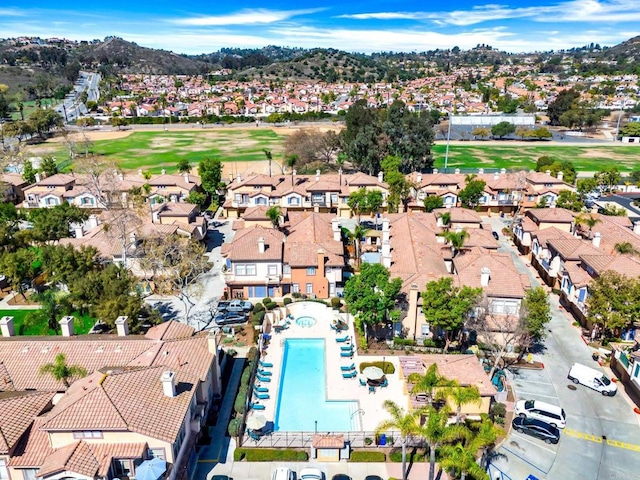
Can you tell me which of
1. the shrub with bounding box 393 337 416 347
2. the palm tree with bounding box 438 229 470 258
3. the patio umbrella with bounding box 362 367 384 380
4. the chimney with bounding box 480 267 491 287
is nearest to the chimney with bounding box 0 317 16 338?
the patio umbrella with bounding box 362 367 384 380

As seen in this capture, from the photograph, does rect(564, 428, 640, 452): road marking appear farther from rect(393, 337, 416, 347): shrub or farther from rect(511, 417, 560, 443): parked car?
rect(393, 337, 416, 347): shrub

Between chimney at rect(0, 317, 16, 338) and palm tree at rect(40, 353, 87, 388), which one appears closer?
palm tree at rect(40, 353, 87, 388)

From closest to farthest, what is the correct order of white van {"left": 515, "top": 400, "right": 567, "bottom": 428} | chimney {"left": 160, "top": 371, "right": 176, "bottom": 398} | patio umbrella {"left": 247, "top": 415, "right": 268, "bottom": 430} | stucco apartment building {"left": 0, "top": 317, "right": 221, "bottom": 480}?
1. stucco apartment building {"left": 0, "top": 317, "right": 221, "bottom": 480}
2. chimney {"left": 160, "top": 371, "right": 176, "bottom": 398}
3. patio umbrella {"left": 247, "top": 415, "right": 268, "bottom": 430}
4. white van {"left": 515, "top": 400, "right": 567, "bottom": 428}

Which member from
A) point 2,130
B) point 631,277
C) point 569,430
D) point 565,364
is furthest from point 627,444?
point 2,130

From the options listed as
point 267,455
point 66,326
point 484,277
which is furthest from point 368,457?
point 66,326

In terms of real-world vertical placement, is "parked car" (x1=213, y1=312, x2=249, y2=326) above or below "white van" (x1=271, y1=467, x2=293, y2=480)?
above

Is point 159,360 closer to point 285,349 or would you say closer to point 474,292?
point 285,349
